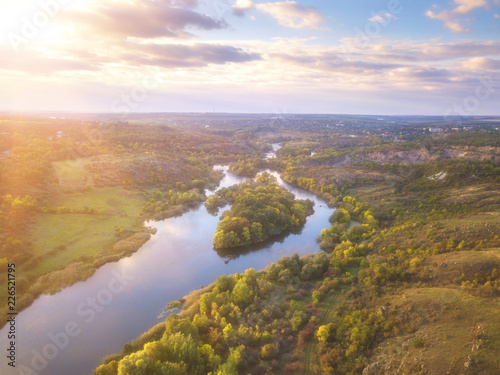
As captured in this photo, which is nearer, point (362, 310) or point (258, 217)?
point (362, 310)

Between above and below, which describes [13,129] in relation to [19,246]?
above

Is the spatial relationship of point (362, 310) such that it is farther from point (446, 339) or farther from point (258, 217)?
point (258, 217)

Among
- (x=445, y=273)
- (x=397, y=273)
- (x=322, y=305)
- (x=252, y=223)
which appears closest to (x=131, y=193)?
(x=252, y=223)

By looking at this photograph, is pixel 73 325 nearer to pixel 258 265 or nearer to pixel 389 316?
pixel 258 265

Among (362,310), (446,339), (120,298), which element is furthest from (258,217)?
(446,339)

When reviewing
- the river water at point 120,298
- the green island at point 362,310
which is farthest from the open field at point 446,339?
the river water at point 120,298

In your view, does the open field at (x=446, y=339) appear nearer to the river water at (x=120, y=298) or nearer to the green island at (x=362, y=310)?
→ the green island at (x=362, y=310)
